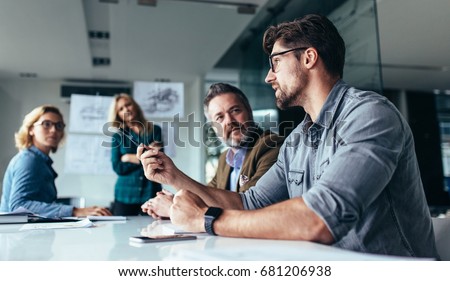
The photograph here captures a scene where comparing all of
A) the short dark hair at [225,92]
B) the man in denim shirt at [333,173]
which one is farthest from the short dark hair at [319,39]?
the short dark hair at [225,92]

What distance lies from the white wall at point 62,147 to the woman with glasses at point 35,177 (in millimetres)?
1268

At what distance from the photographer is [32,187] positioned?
186cm

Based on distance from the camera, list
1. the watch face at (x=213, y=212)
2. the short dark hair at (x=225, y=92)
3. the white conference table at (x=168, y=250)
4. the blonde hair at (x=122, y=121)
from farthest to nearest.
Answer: the blonde hair at (x=122, y=121) → the short dark hair at (x=225, y=92) → the watch face at (x=213, y=212) → the white conference table at (x=168, y=250)

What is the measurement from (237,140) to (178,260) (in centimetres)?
122

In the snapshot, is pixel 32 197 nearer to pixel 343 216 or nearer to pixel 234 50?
pixel 343 216

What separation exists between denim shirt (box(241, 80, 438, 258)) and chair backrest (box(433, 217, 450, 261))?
0.07 feet

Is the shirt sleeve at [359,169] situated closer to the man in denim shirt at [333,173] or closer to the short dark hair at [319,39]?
the man in denim shirt at [333,173]

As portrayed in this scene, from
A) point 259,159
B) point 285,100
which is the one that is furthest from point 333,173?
point 259,159

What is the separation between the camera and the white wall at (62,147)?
349cm

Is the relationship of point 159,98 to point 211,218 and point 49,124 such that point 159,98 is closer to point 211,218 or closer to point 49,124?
point 49,124

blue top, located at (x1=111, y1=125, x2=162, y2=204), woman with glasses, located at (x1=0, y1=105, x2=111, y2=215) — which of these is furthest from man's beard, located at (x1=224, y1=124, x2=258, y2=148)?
blue top, located at (x1=111, y1=125, x2=162, y2=204)

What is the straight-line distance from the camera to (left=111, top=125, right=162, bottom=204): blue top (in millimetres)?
2605

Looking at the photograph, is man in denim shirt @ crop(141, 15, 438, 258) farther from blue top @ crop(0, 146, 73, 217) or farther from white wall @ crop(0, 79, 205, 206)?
white wall @ crop(0, 79, 205, 206)

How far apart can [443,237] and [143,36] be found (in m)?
Answer: 3.08
